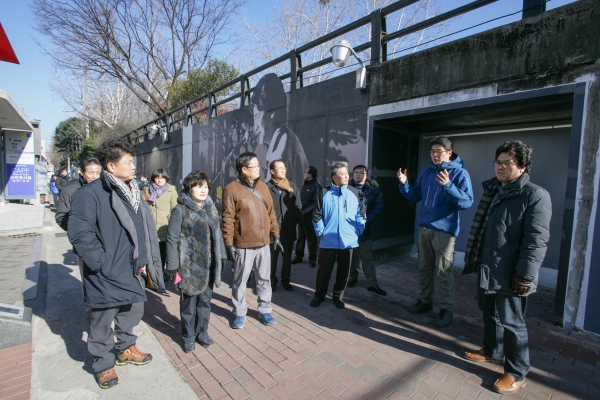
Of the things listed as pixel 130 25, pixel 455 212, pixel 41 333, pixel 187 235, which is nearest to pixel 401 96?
pixel 455 212

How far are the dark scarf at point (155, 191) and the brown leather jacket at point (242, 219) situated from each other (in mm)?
1891

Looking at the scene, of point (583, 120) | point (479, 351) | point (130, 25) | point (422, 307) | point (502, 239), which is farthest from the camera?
point (130, 25)

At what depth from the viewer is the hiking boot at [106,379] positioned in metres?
2.48

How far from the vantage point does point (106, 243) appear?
2.43 meters

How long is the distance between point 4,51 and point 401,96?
578 centimetres

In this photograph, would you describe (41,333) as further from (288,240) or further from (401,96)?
(401,96)

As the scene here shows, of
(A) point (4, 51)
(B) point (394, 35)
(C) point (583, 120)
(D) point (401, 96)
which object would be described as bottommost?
(C) point (583, 120)

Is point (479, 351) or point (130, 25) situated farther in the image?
point (130, 25)

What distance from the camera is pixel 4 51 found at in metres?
4.54

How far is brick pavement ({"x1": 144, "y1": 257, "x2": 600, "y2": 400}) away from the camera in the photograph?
2.50 meters

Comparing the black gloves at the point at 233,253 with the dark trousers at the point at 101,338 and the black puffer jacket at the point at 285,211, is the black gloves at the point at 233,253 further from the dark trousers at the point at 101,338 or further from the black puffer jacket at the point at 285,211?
the black puffer jacket at the point at 285,211

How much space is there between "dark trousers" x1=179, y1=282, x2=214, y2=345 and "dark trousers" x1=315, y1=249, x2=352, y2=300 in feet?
4.69

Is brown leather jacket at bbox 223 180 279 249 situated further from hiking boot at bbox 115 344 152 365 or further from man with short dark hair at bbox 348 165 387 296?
man with short dark hair at bbox 348 165 387 296

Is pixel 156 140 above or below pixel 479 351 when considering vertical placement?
above
